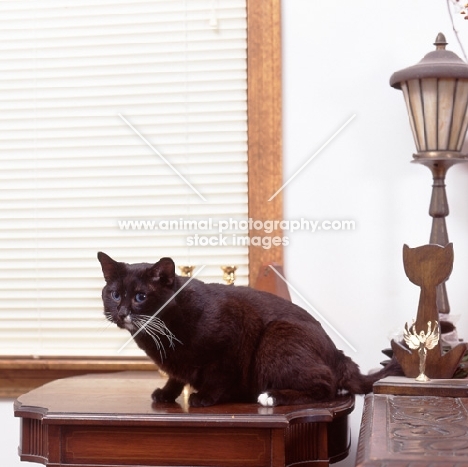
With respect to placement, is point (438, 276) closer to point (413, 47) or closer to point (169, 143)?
point (413, 47)

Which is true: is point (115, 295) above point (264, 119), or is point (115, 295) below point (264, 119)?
below

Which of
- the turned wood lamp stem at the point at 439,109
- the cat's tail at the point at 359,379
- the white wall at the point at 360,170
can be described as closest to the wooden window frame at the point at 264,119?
the white wall at the point at 360,170

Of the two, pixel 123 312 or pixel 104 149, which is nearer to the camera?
pixel 123 312

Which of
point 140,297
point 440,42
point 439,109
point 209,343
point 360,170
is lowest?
point 209,343

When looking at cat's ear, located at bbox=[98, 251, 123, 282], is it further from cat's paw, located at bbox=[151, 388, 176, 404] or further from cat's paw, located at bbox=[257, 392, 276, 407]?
cat's paw, located at bbox=[257, 392, 276, 407]

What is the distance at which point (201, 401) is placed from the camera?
180 centimetres

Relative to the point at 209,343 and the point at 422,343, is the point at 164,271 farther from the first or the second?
the point at 422,343

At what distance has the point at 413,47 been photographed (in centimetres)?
244

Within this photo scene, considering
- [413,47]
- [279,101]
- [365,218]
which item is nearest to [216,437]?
[365,218]

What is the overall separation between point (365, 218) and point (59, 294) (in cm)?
103

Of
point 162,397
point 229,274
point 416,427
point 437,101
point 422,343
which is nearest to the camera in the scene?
point 416,427

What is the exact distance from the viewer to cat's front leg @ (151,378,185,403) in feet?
6.18

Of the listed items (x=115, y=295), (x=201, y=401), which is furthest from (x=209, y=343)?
(x=115, y=295)

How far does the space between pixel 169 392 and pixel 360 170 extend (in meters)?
0.98
